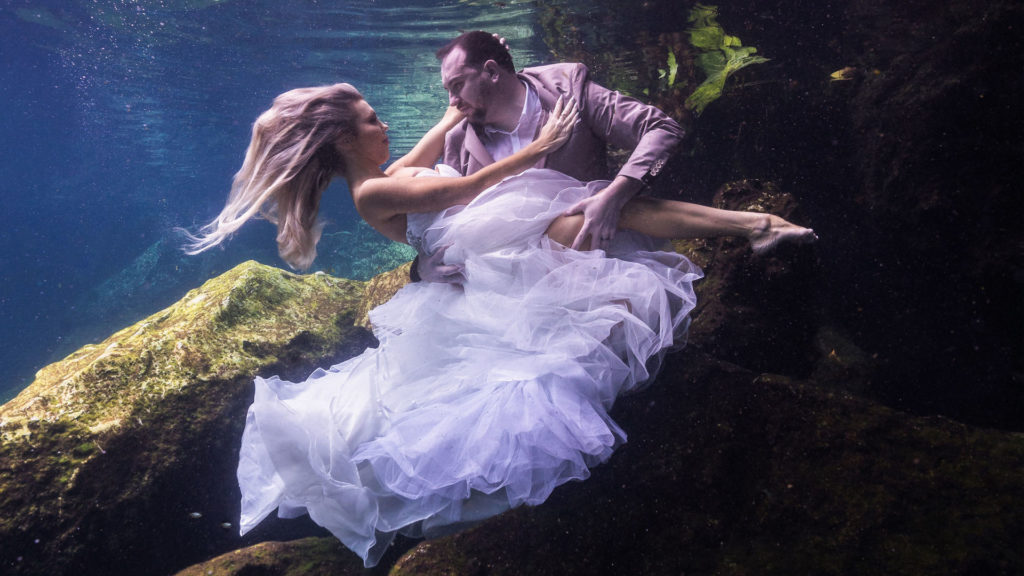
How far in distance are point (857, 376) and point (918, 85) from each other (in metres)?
2.78

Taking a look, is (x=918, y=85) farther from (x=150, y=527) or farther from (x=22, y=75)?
(x=22, y=75)

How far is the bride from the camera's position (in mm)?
2441

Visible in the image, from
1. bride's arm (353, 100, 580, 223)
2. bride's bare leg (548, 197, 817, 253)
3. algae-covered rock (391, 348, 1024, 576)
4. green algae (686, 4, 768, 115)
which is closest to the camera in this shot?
algae-covered rock (391, 348, 1024, 576)

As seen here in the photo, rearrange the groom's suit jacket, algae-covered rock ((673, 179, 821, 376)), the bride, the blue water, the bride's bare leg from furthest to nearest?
the blue water, algae-covered rock ((673, 179, 821, 376)), the groom's suit jacket, the bride's bare leg, the bride

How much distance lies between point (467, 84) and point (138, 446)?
423 centimetres

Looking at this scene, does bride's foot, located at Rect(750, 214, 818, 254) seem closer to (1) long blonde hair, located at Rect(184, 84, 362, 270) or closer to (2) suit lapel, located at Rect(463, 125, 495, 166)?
(2) suit lapel, located at Rect(463, 125, 495, 166)

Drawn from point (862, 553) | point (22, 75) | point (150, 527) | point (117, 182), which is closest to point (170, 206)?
point (117, 182)

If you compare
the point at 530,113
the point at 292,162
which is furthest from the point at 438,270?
the point at 530,113

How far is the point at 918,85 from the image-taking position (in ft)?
13.9

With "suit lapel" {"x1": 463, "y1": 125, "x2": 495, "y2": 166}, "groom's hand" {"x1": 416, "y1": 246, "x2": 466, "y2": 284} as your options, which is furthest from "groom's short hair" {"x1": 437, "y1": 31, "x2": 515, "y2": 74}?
"groom's hand" {"x1": 416, "y1": 246, "x2": 466, "y2": 284}

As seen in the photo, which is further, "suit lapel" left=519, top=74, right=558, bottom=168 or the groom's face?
"suit lapel" left=519, top=74, right=558, bottom=168

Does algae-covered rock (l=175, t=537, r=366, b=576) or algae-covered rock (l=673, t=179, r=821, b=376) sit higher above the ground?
algae-covered rock (l=673, t=179, r=821, b=376)

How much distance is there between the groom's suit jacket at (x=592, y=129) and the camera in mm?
3086

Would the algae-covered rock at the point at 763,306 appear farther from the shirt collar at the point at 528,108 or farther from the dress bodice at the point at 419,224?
the dress bodice at the point at 419,224
